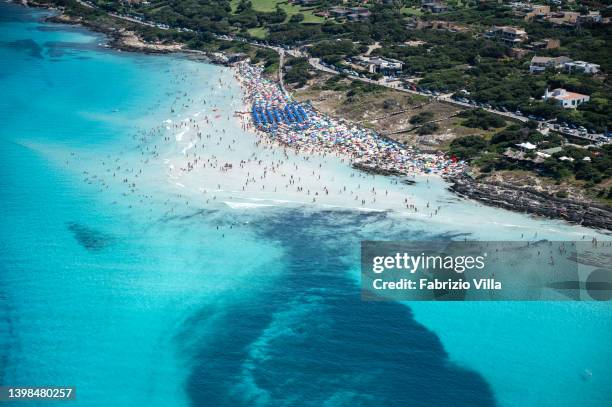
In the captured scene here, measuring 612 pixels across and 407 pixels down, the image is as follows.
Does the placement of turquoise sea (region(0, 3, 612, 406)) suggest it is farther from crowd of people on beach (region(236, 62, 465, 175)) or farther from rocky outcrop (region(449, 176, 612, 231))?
crowd of people on beach (region(236, 62, 465, 175))

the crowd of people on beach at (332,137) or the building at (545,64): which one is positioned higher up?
the building at (545,64)

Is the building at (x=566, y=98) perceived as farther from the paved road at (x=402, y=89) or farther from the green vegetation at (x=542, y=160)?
the green vegetation at (x=542, y=160)

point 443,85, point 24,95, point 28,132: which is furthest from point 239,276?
point 24,95

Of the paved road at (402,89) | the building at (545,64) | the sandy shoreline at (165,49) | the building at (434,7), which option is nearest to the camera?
the sandy shoreline at (165,49)

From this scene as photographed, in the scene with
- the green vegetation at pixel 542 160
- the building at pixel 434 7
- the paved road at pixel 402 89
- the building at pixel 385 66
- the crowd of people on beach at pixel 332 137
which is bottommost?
the crowd of people on beach at pixel 332 137

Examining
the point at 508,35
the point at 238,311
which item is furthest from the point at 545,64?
the point at 238,311

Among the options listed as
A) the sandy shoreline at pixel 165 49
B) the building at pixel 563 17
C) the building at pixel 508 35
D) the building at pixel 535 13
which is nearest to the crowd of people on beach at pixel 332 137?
the sandy shoreline at pixel 165 49

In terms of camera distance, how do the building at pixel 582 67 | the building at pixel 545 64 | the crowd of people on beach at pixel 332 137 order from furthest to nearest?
the building at pixel 545 64, the building at pixel 582 67, the crowd of people on beach at pixel 332 137
